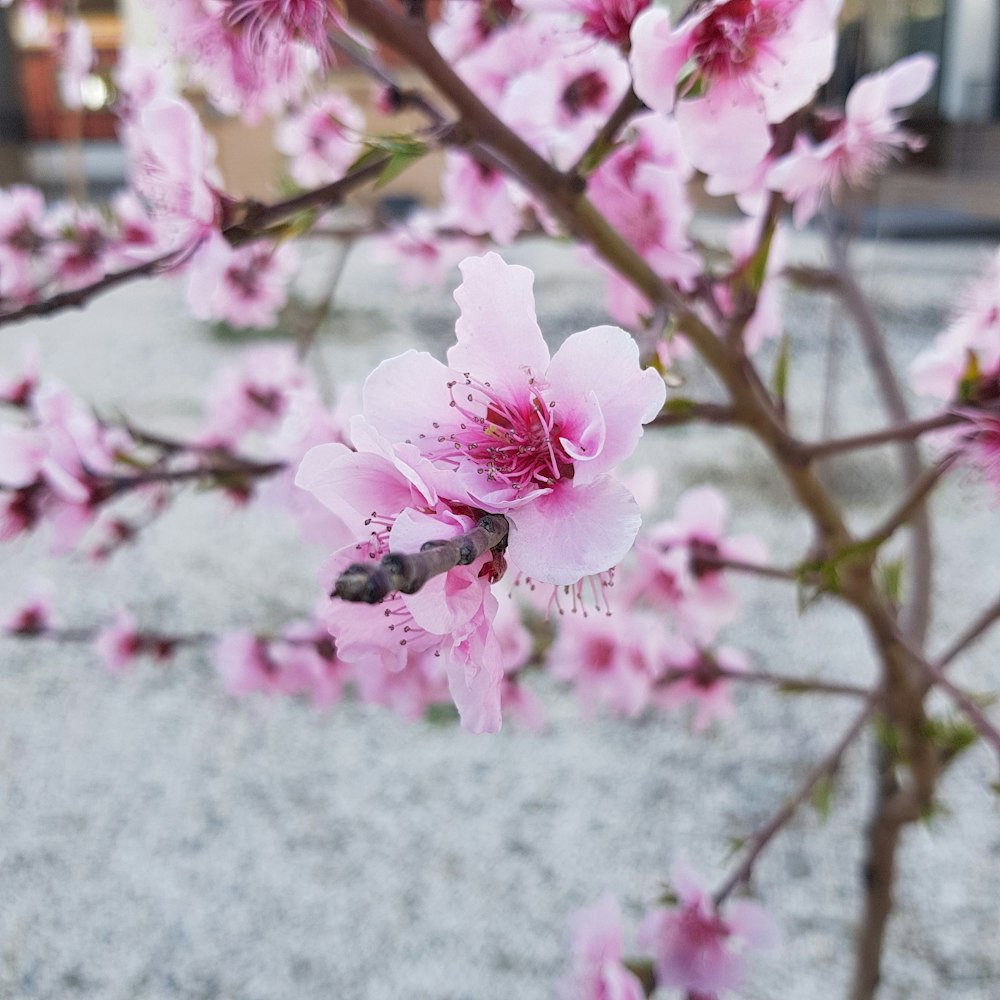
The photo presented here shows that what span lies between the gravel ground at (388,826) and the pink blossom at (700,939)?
31cm

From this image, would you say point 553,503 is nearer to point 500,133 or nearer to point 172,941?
point 500,133

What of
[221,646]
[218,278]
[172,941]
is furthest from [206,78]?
[172,941]

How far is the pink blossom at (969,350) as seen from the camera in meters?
0.52

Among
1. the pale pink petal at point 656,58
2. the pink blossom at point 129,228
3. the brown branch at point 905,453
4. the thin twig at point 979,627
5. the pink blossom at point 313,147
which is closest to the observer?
the pale pink petal at point 656,58

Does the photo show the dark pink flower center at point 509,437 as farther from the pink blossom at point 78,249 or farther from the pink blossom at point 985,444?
the pink blossom at point 78,249

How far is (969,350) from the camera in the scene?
0.51m

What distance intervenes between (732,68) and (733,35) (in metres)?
0.02

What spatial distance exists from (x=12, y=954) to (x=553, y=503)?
119 centimetres

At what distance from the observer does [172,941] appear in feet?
3.92

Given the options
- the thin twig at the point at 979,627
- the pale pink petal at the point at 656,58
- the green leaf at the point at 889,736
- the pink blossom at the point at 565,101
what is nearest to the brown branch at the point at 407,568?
the pale pink petal at the point at 656,58

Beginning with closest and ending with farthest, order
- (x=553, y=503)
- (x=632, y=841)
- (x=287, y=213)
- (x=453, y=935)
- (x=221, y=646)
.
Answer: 1. (x=553, y=503)
2. (x=287, y=213)
3. (x=221, y=646)
4. (x=453, y=935)
5. (x=632, y=841)

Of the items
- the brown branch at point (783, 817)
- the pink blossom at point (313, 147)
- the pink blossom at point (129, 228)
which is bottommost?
the brown branch at point (783, 817)

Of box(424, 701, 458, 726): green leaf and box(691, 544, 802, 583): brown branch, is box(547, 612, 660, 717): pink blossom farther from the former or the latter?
box(424, 701, 458, 726): green leaf

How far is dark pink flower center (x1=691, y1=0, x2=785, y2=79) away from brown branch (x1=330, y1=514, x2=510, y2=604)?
28 centimetres
